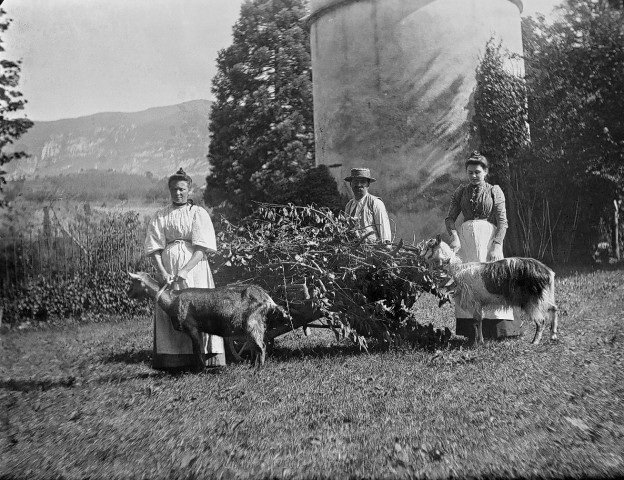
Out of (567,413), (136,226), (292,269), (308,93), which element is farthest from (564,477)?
(308,93)

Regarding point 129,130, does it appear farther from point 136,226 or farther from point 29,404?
point 136,226

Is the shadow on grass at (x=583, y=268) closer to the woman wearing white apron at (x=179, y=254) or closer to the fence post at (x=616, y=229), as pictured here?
the fence post at (x=616, y=229)

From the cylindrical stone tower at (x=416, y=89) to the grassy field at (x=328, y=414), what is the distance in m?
9.70

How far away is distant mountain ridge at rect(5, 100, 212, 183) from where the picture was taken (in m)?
7.09

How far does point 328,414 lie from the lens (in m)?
5.00

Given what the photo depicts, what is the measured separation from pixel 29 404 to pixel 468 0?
15.5 metres

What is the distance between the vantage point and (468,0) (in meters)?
16.9

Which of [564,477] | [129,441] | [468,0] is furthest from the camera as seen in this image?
[468,0]

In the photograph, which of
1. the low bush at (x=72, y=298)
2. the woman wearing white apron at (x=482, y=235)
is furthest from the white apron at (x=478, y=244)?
the low bush at (x=72, y=298)

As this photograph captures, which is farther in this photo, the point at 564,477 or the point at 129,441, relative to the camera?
the point at 129,441

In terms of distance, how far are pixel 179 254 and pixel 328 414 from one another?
2.77m

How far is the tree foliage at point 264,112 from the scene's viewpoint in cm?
2125

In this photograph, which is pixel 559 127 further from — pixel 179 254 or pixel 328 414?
pixel 328 414

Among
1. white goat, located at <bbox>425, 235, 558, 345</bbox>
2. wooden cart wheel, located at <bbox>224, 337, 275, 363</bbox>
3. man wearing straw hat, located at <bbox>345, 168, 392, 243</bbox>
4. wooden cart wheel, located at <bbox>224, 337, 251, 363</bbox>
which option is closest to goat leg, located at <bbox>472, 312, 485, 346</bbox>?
white goat, located at <bbox>425, 235, 558, 345</bbox>
